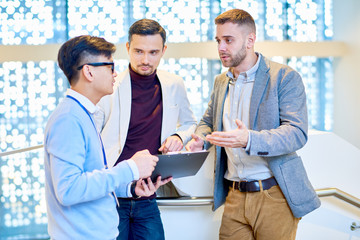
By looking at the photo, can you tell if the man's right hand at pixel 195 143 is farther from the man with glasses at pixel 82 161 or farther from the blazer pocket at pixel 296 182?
the man with glasses at pixel 82 161

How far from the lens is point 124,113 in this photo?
97.2 inches

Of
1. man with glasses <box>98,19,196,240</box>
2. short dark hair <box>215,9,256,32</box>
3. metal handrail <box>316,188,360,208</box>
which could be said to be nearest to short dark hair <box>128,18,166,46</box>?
man with glasses <box>98,19,196,240</box>

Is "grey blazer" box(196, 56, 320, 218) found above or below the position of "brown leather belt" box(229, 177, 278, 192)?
above

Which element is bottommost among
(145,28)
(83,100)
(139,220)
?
(139,220)

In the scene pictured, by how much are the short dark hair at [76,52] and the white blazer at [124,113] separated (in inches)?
26.6

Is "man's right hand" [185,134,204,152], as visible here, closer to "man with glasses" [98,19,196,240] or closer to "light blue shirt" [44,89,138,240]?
"man with glasses" [98,19,196,240]

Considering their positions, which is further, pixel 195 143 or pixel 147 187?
pixel 195 143

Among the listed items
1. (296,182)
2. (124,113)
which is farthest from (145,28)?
(296,182)

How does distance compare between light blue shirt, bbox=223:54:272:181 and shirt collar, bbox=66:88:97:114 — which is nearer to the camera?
shirt collar, bbox=66:88:97:114

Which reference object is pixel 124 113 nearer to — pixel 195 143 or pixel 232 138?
pixel 195 143

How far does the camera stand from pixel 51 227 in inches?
69.9

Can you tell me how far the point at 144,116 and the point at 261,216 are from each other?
878 millimetres

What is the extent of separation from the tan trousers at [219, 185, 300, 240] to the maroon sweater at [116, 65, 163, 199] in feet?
1.89

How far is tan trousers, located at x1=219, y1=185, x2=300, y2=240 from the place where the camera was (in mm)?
2334
